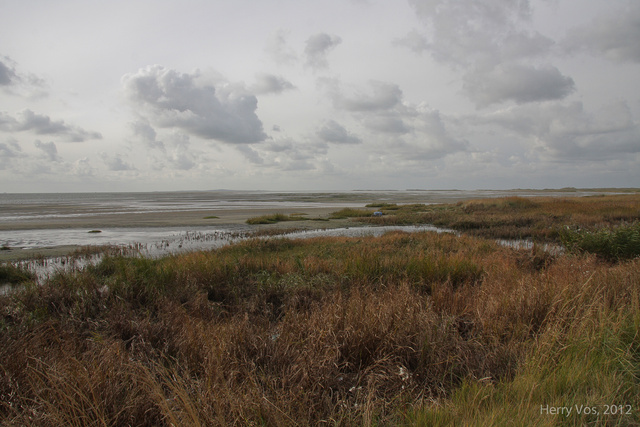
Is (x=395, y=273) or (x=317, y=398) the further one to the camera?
(x=395, y=273)

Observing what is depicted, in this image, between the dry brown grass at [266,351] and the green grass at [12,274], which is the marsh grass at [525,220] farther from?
the green grass at [12,274]

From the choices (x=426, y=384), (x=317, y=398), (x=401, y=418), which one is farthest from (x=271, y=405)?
(x=426, y=384)

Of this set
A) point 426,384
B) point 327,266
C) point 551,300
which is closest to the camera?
point 426,384

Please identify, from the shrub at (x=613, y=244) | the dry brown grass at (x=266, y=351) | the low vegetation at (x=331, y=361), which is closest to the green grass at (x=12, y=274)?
the dry brown grass at (x=266, y=351)

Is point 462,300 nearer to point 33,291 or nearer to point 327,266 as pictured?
point 327,266

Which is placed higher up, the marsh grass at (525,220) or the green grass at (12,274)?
the marsh grass at (525,220)

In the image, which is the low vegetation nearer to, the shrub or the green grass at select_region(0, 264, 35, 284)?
the shrub

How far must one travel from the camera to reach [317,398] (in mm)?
3316

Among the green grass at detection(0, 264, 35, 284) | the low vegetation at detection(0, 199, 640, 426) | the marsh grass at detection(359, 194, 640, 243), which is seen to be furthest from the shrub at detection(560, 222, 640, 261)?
the green grass at detection(0, 264, 35, 284)

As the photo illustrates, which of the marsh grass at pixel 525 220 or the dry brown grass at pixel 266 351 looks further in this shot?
the marsh grass at pixel 525 220

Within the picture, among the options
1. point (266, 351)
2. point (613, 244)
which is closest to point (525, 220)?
point (613, 244)

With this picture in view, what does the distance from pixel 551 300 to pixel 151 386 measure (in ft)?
18.3

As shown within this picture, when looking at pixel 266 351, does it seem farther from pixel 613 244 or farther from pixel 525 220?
pixel 525 220

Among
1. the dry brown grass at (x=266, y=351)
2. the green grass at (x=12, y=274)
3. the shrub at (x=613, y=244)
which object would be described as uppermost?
the shrub at (x=613, y=244)
